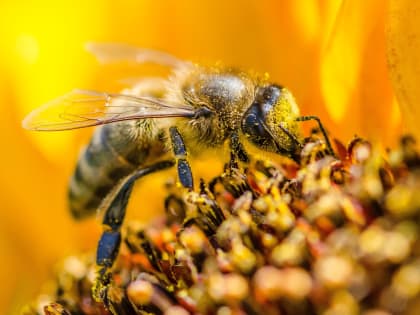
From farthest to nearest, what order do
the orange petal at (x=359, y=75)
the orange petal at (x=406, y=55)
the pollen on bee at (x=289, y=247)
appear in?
the orange petal at (x=359, y=75)
the orange petal at (x=406, y=55)
the pollen on bee at (x=289, y=247)

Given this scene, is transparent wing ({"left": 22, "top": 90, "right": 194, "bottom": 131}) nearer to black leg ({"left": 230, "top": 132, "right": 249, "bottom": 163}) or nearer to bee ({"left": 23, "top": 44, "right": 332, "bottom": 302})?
bee ({"left": 23, "top": 44, "right": 332, "bottom": 302})

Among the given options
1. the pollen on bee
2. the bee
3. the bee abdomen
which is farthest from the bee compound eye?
the bee abdomen

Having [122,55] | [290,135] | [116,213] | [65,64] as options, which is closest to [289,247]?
[290,135]

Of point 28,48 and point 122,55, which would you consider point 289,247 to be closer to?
point 122,55

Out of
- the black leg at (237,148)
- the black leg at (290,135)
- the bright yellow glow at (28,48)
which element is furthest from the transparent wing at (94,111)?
the bright yellow glow at (28,48)

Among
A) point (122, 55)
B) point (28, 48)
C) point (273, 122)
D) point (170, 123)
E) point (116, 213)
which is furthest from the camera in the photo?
point (28, 48)

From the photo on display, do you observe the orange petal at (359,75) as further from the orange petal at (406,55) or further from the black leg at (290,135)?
the black leg at (290,135)

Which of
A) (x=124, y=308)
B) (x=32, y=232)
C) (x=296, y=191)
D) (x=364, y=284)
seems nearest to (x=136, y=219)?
(x=32, y=232)
